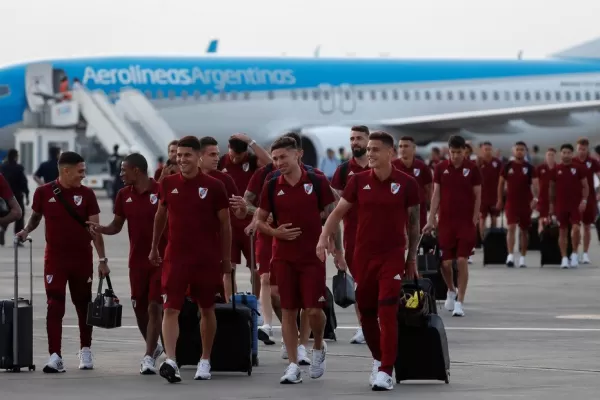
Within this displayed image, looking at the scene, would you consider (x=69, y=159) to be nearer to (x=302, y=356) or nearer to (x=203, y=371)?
(x=203, y=371)

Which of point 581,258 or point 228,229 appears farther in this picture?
point 581,258

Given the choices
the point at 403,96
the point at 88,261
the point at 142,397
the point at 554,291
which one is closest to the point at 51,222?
the point at 88,261

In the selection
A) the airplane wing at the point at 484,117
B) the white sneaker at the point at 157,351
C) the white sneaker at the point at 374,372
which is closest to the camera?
the white sneaker at the point at 374,372

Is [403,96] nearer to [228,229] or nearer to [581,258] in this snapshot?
[581,258]

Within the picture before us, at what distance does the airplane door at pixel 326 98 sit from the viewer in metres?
43.9

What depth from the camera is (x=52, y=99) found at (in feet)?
136

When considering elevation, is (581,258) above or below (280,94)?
below

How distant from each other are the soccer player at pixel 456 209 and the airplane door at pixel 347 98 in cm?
2754

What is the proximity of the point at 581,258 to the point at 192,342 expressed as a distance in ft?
44.9

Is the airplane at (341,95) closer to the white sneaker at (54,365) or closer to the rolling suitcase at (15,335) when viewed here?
the rolling suitcase at (15,335)

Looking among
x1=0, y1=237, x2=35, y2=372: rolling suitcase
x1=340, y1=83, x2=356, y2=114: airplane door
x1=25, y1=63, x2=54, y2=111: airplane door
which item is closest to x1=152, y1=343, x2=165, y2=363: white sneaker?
x1=0, y1=237, x2=35, y2=372: rolling suitcase

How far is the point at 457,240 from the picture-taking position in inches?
651

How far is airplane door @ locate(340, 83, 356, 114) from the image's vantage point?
146 ft

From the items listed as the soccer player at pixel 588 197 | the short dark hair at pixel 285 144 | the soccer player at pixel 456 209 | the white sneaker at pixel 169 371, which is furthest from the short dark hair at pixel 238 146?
the soccer player at pixel 588 197
